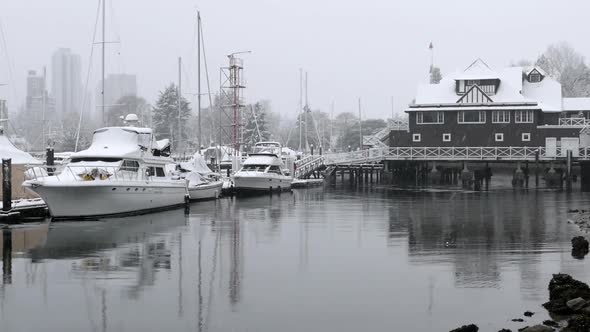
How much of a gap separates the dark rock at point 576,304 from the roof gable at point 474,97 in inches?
2312

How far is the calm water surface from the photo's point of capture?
1476cm

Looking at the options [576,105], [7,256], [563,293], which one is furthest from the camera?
[576,105]

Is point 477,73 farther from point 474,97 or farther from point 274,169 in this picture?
point 274,169

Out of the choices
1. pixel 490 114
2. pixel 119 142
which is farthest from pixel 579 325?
pixel 490 114

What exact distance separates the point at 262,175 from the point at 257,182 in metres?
0.63

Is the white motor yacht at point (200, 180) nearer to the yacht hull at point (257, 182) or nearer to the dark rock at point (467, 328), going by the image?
the yacht hull at point (257, 182)

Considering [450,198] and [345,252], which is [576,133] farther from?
[345,252]

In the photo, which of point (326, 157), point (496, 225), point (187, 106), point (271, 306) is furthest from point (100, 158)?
point (187, 106)

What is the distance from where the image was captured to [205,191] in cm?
4738

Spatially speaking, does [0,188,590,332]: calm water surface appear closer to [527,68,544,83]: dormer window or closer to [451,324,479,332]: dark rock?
[451,324,479,332]: dark rock

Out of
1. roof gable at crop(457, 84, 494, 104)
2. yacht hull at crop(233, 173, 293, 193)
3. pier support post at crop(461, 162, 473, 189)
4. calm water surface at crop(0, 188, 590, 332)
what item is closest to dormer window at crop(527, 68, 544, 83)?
roof gable at crop(457, 84, 494, 104)

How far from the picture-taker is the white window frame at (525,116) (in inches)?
2742

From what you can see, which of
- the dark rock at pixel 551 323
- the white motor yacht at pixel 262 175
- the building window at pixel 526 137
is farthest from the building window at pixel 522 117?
the dark rock at pixel 551 323

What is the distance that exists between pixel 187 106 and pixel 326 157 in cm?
4772
